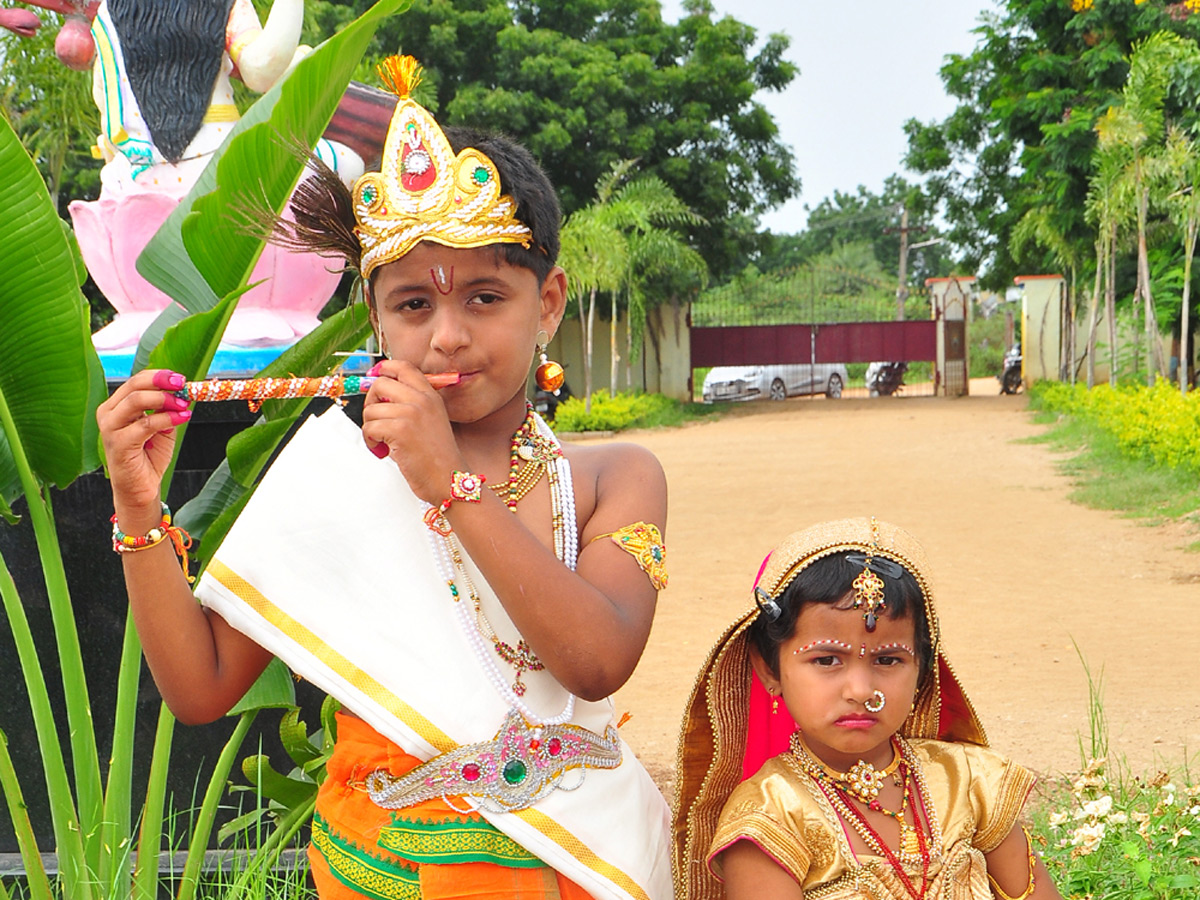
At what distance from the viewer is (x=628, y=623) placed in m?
1.43

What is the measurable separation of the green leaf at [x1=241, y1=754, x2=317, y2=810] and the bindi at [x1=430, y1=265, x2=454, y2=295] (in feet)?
4.45

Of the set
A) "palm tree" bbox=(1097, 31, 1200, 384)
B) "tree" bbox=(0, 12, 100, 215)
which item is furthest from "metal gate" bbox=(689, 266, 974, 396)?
"tree" bbox=(0, 12, 100, 215)

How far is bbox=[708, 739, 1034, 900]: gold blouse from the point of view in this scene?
161 centimetres

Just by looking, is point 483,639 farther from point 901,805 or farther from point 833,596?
point 901,805

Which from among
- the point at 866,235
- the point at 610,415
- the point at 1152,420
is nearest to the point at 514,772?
the point at 1152,420

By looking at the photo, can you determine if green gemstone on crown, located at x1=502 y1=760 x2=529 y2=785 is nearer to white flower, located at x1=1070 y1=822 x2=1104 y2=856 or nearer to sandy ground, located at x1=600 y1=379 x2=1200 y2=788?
white flower, located at x1=1070 y1=822 x2=1104 y2=856

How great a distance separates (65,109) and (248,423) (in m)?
9.05

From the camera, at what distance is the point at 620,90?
21.7m

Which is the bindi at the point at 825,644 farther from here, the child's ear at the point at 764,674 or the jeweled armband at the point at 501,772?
the jeweled armband at the point at 501,772

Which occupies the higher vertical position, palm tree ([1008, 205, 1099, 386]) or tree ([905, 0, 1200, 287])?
tree ([905, 0, 1200, 287])

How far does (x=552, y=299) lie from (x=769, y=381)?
27395 mm

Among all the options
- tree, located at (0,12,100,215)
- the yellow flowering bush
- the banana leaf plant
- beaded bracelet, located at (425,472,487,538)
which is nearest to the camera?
→ beaded bracelet, located at (425,472,487,538)

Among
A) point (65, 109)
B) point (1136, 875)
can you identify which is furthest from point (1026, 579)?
point (65, 109)

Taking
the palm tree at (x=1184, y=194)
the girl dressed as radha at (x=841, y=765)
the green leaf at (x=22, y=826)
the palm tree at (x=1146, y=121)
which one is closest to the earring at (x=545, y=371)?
the girl dressed as radha at (x=841, y=765)
